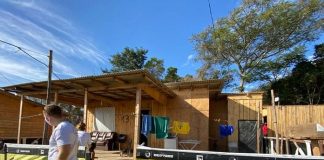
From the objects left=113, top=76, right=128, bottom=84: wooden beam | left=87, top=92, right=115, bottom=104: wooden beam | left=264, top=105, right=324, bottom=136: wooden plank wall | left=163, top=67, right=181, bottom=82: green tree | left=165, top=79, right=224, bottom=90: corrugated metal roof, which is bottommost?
left=264, top=105, right=324, bottom=136: wooden plank wall

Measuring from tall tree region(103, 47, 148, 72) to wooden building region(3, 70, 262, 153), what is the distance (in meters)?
21.8

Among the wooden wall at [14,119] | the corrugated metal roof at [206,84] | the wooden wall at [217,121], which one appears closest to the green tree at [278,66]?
the wooden wall at [217,121]

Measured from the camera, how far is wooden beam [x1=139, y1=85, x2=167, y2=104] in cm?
1199

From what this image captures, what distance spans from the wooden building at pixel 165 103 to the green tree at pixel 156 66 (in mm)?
19708

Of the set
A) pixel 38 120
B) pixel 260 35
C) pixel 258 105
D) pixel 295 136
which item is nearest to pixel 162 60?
pixel 260 35

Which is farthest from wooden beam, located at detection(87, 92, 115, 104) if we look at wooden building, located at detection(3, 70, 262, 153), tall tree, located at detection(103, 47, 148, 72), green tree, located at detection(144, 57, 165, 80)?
tall tree, located at detection(103, 47, 148, 72)

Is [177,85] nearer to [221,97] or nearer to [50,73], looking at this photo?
[221,97]

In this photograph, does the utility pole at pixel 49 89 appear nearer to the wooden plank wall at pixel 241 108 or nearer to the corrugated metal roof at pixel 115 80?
the corrugated metal roof at pixel 115 80

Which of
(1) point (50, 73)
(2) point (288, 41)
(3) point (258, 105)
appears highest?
(2) point (288, 41)

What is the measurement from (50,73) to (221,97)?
26.5 feet

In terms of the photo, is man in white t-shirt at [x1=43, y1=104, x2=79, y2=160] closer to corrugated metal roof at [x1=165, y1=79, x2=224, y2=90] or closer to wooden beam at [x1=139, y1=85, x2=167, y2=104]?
wooden beam at [x1=139, y1=85, x2=167, y2=104]

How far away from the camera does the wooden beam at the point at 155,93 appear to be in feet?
39.3

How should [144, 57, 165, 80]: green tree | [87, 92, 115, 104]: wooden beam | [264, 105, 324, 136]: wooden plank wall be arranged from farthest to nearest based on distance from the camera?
[144, 57, 165, 80]: green tree → [87, 92, 115, 104]: wooden beam → [264, 105, 324, 136]: wooden plank wall

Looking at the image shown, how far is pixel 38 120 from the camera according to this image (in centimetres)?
2291
